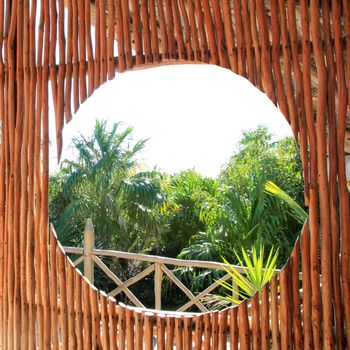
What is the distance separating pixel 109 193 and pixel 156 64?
23.5 ft

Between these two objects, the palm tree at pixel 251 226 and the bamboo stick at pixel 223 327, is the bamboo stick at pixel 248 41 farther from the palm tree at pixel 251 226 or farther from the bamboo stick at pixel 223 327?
the palm tree at pixel 251 226

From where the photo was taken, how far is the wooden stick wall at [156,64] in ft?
7.22

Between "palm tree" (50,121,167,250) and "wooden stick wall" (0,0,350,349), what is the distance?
21.8 ft

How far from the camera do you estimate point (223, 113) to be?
14.1 meters

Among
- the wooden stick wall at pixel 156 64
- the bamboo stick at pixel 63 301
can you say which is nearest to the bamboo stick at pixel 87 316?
the wooden stick wall at pixel 156 64

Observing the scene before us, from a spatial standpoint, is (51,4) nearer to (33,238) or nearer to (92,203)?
(33,238)

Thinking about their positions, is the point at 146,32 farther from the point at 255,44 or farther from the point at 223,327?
the point at 223,327

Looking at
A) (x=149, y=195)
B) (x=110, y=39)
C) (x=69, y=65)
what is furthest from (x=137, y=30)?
(x=149, y=195)

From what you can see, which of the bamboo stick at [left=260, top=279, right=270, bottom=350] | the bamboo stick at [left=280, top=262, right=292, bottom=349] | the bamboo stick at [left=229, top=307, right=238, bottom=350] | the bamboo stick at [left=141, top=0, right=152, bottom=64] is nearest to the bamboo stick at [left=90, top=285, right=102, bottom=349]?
the bamboo stick at [left=229, top=307, right=238, bottom=350]

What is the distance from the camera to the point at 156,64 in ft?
8.54

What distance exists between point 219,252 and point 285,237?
1.03 metres

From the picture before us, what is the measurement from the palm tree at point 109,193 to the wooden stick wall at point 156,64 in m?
6.66

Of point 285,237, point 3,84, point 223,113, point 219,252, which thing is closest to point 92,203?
point 219,252

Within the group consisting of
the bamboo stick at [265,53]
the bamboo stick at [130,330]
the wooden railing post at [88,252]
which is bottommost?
the bamboo stick at [130,330]
